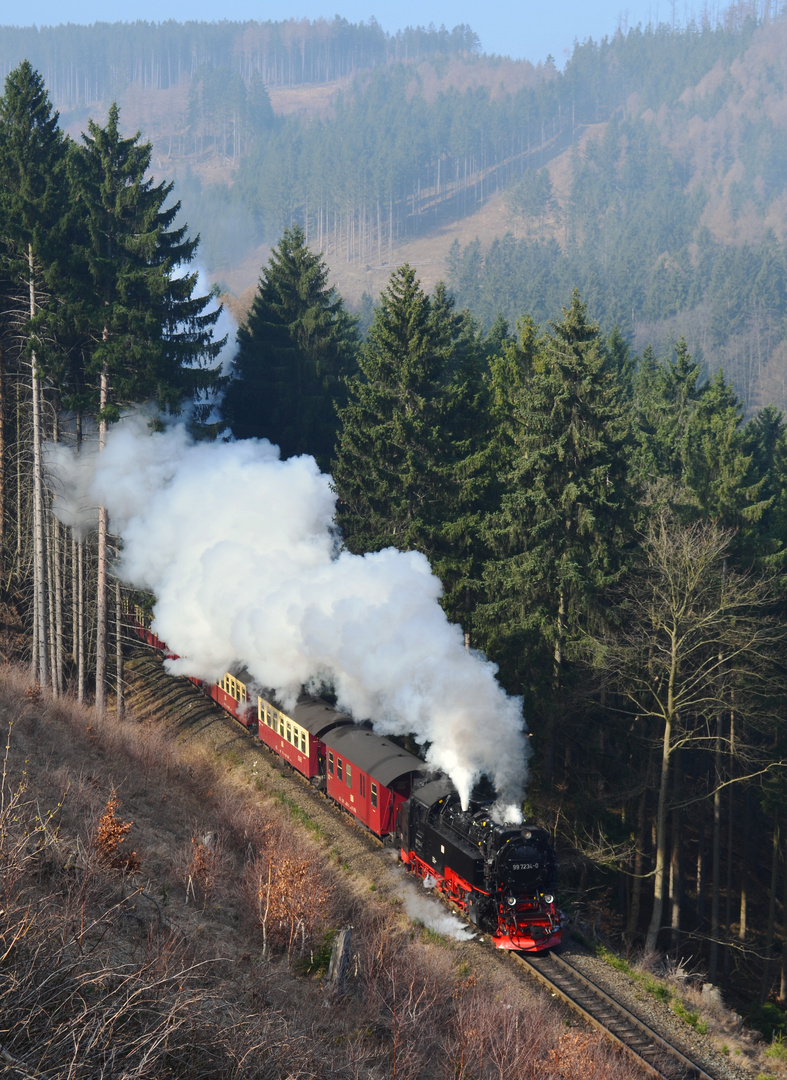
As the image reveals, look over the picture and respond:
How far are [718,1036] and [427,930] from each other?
5.91 metres

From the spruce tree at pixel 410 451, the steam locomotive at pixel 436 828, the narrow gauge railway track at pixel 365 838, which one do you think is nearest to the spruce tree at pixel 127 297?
the narrow gauge railway track at pixel 365 838

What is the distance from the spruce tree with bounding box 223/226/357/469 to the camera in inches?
1458

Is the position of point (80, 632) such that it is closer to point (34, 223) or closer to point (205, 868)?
point (34, 223)

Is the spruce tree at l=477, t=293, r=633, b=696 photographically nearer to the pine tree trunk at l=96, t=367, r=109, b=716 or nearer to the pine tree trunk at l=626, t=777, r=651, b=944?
the pine tree trunk at l=626, t=777, r=651, b=944

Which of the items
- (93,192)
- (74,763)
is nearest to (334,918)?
(74,763)

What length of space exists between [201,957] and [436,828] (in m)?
6.83

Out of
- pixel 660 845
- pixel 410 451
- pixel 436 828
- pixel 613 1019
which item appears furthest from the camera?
pixel 410 451

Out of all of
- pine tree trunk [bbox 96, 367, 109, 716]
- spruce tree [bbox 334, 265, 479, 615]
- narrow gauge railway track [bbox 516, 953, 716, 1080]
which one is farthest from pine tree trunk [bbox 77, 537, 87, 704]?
narrow gauge railway track [bbox 516, 953, 716, 1080]

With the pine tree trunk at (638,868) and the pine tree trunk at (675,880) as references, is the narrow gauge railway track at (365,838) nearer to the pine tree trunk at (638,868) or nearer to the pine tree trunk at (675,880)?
the pine tree trunk at (675,880)

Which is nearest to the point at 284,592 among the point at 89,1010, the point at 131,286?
the point at 131,286

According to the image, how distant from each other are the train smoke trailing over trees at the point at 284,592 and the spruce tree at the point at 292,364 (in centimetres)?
827

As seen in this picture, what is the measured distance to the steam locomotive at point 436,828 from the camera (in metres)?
16.8

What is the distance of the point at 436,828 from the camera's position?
18.5 metres

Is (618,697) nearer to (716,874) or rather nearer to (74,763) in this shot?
(716,874)
